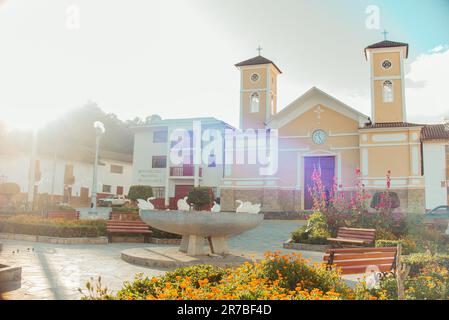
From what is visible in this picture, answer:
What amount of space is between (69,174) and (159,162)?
782cm

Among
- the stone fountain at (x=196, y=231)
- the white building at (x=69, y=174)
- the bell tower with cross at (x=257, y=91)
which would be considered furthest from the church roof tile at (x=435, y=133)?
the white building at (x=69, y=174)

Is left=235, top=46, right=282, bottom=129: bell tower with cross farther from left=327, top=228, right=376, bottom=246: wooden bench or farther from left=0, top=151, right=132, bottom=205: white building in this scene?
left=0, top=151, right=132, bottom=205: white building

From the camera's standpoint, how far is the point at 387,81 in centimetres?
2322

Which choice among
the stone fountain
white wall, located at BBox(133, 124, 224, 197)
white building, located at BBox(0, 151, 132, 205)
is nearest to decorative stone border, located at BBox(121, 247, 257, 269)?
the stone fountain

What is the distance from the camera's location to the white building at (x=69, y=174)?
27172 mm

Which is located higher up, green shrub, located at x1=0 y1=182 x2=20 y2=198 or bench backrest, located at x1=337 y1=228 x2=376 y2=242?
green shrub, located at x1=0 y1=182 x2=20 y2=198

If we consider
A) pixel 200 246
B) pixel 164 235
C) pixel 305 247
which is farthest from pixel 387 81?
pixel 200 246

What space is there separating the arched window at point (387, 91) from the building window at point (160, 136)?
16.2 meters

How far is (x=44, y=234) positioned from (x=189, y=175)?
1989 cm

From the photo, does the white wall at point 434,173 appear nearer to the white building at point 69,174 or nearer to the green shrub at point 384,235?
the green shrub at point 384,235

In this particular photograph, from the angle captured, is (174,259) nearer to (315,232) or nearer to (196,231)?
(196,231)

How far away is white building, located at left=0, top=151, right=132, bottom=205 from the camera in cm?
2717

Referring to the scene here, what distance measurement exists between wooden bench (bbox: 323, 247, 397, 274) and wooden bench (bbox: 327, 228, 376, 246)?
419cm
